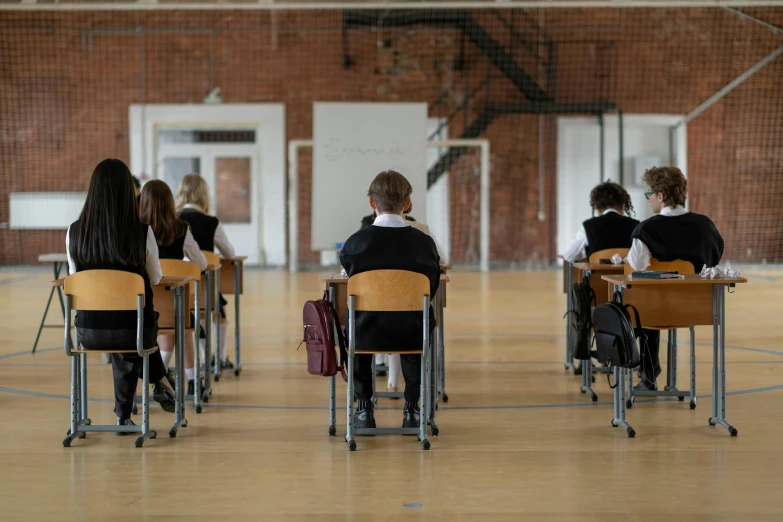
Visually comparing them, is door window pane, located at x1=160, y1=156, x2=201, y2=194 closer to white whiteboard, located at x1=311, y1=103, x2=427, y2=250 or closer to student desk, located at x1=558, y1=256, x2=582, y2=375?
white whiteboard, located at x1=311, y1=103, x2=427, y2=250

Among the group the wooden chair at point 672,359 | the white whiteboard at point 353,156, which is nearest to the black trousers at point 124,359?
the wooden chair at point 672,359

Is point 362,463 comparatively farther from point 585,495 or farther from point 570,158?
point 570,158

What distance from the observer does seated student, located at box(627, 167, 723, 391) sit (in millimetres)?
5125

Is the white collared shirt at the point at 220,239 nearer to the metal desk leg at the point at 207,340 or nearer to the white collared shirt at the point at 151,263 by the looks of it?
the metal desk leg at the point at 207,340

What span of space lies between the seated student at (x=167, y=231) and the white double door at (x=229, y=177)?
10695 mm

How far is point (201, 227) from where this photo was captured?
639 centimetres

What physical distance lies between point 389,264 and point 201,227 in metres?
2.28

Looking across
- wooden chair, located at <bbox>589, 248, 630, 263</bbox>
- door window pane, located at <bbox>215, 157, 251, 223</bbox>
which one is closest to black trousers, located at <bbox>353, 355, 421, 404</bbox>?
wooden chair, located at <bbox>589, 248, 630, 263</bbox>

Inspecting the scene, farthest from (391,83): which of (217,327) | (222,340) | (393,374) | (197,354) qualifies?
(197,354)

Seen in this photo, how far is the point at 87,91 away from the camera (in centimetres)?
1623

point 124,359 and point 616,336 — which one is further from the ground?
point 616,336

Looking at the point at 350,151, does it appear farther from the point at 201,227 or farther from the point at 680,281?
the point at 680,281

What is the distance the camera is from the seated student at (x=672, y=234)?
16.8 ft

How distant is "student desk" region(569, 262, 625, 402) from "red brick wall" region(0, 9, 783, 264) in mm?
10177
